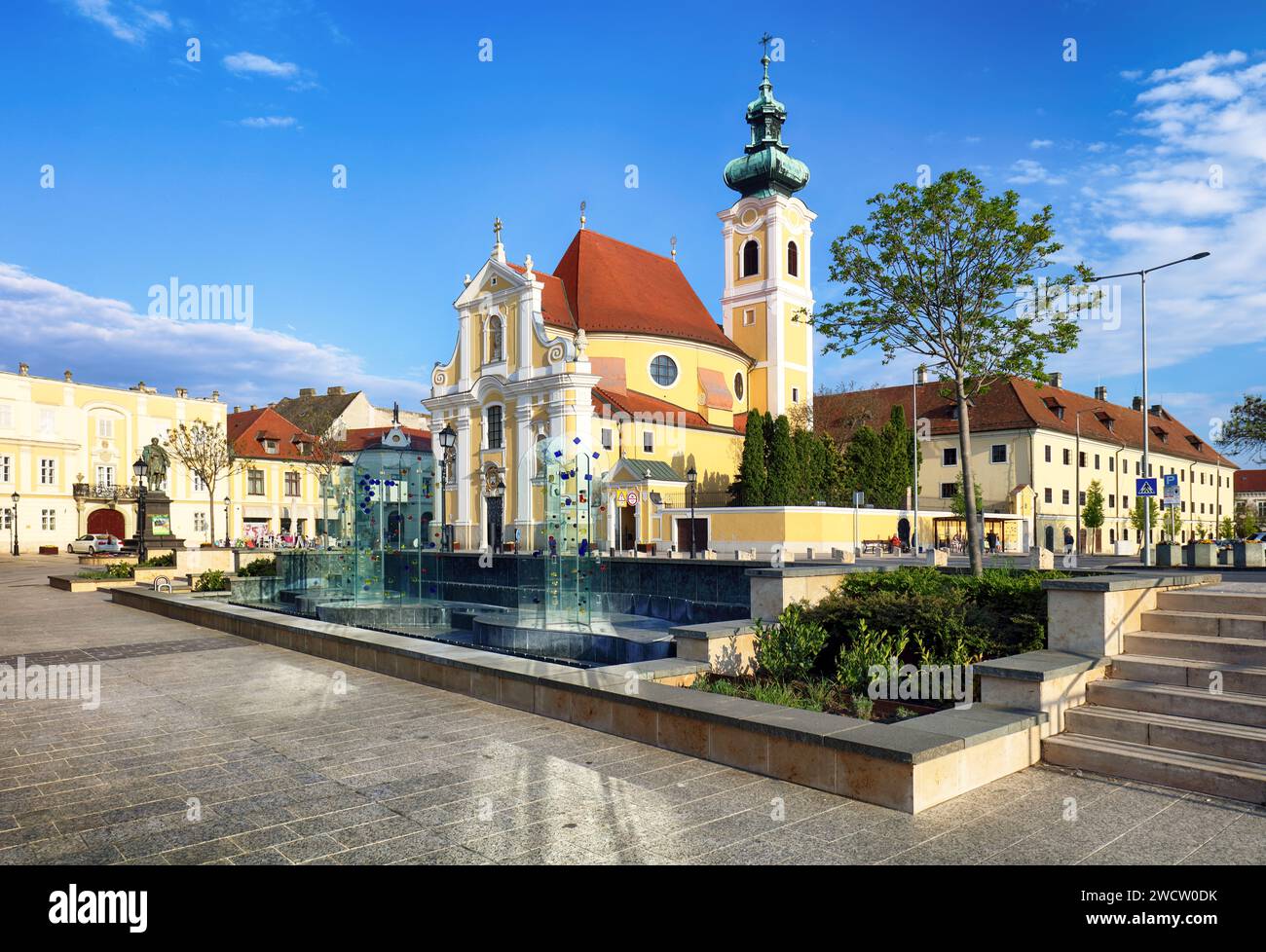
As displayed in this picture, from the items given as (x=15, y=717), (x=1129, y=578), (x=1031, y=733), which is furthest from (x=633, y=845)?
(x=15, y=717)

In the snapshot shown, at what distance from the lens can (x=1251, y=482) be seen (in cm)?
12656

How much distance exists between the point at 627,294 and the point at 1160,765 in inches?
2123

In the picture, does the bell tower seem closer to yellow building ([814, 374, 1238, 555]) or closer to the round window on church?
yellow building ([814, 374, 1238, 555])

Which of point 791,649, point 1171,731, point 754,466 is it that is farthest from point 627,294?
point 1171,731

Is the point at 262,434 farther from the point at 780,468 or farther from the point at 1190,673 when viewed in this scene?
the point at 1190,673

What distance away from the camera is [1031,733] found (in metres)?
6.85

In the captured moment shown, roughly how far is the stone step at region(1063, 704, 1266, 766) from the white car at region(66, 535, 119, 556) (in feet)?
182

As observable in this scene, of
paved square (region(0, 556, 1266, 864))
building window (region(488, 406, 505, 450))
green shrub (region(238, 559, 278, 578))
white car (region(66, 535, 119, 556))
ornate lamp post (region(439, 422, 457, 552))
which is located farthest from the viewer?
building window (region(488, 406, 505, 450))

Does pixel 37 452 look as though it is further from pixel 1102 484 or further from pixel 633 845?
pixel 1102 484

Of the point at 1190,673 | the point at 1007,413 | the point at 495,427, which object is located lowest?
the point at 1190,673

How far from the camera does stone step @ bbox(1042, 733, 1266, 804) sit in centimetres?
590

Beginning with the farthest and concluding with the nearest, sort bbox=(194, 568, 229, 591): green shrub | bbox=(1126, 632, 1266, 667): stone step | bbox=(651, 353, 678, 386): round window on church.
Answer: bbox=(651, 353, 678, 386): round window on church < bbox=(194, 568, 229, 591): green shrub < bbox=(1126, 632, 1266, 667): stone step

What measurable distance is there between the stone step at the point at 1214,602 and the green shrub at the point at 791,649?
336 centimetres

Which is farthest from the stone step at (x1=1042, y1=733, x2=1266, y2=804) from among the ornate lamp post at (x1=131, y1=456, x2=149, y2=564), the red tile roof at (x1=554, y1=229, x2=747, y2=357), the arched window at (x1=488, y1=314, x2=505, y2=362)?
the red tile roof at (x1=554, y1=229, x2=747, y2=357)
